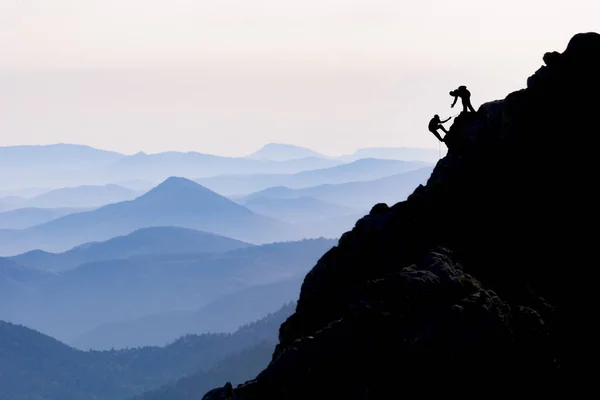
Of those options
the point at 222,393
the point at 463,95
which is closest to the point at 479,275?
the point at 222,393

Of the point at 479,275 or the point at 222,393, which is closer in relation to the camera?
the point at 222,393

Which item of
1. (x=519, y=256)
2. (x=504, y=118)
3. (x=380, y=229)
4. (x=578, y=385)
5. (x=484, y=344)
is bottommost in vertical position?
(x=578, y=385)

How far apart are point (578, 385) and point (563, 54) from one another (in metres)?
15.7

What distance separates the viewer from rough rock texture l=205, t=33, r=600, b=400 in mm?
25109

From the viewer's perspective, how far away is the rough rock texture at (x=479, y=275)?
25109mm

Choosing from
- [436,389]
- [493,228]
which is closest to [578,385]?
[436,389]

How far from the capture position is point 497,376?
2548 centimetres

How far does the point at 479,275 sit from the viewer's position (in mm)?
29969

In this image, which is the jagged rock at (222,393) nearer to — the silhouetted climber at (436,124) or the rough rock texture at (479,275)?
the rough rock texture at (479,275)

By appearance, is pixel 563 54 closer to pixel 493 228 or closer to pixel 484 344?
pixel 493 228

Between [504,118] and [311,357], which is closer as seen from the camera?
[311,357]

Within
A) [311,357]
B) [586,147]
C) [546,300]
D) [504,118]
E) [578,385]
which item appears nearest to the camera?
[311,357]

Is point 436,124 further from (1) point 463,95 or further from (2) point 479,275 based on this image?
(2) point 479,275

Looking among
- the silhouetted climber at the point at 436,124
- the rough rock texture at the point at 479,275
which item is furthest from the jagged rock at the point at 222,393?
the silhouetted climber at the point at 436,124
